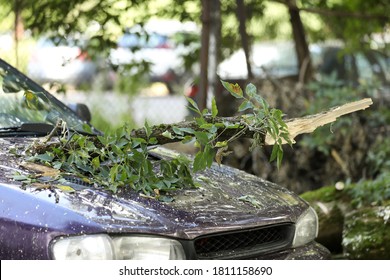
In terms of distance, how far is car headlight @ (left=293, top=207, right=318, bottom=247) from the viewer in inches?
176

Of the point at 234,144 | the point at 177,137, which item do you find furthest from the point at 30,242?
the point at 234,144

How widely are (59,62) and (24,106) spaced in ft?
11.4

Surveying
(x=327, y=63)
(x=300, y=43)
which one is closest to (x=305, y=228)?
(x=300, y=43)

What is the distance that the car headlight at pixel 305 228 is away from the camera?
447 cm

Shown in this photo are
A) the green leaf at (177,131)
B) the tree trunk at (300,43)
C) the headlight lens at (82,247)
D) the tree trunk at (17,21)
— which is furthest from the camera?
the tree trunk at (300,43)

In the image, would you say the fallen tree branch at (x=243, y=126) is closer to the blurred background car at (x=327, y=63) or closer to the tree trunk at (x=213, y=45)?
the tree trunk at (x=213, y=45)

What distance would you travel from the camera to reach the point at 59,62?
341 inches

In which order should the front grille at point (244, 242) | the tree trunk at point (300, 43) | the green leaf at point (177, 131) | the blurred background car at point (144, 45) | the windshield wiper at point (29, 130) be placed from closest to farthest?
the front grille at point (244, 242), the green leaf at point (177, 131), the windshield wiper at point (29, 130), the blurred background car at point (144, 45), the tree trunk at point (300, 43)

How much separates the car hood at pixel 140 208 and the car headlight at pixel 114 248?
34 millimetres

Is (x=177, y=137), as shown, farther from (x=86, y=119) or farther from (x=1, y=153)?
(x=86, y=119)

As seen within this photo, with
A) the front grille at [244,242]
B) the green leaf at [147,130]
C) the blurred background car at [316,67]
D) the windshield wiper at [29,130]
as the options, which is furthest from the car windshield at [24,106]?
the blurred background car at [316,67]

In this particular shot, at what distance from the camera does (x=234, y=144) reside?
816 centimetres

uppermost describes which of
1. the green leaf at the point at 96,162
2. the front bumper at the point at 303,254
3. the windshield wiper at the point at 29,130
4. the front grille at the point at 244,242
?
the green leaf at the point at 96,162

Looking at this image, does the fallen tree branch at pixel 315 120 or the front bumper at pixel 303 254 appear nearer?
the front bumper at pixel 303 254
